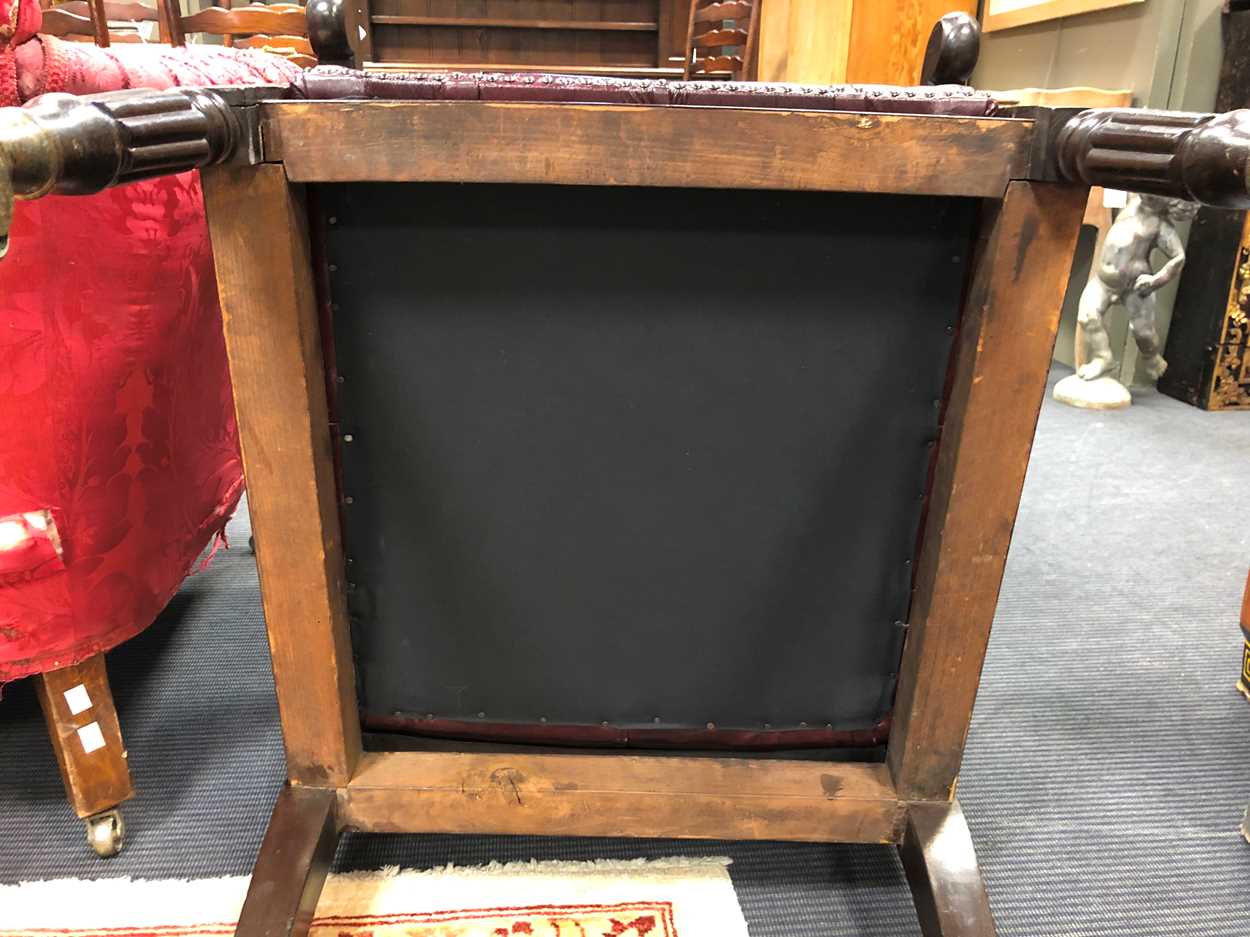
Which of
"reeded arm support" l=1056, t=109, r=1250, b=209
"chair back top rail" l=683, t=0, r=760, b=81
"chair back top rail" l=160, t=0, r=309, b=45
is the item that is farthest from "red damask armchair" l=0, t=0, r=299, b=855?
"chair back top rail" l=683, t=0, r=760, b=81

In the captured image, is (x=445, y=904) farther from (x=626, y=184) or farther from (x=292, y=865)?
(x=626, y=184)

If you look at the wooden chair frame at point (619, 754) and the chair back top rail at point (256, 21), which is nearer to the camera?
the wooden chair frame at point (619, 754)

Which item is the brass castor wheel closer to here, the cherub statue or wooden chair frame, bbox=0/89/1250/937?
wooden chair frame, bbox=0/89/1250/937

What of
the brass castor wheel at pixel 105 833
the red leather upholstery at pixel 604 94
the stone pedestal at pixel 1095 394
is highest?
the red leather upholstery at pixel 604 94

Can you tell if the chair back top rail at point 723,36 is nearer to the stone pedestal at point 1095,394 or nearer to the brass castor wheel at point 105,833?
the stone pedestal at point 1095,394

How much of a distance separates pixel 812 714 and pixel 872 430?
310 mm

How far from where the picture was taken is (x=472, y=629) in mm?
902

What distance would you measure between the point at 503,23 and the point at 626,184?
3.84m

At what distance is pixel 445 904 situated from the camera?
37.3 inches

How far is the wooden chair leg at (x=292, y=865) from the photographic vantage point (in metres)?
0.81

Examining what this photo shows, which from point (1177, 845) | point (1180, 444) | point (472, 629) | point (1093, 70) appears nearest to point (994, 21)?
point (1093, 70)

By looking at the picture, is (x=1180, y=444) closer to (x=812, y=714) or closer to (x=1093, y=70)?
(x=1093, y=70)

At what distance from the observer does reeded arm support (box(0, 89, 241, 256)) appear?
18.2 inches

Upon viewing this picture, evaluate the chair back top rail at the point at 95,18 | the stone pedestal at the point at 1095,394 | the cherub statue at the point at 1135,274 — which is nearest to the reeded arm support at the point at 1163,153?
the chair back top rail at the point at 95,18
